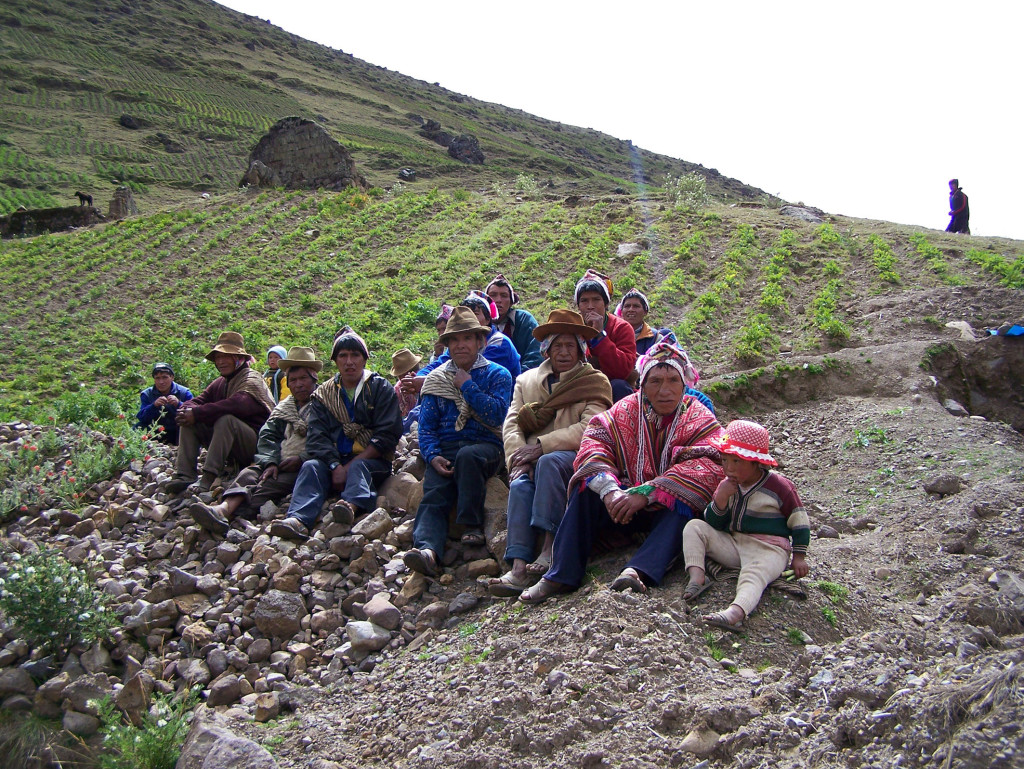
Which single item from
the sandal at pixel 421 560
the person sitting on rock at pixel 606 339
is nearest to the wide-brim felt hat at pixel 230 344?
the sandal at pixel 421 560

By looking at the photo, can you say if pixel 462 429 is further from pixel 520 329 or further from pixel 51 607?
pixel 51 607

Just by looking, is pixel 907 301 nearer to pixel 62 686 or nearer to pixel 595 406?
pixel 595 406

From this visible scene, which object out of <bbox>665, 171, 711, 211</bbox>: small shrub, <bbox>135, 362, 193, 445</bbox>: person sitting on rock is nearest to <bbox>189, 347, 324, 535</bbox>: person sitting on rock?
<bbox>135, 362, 193, 445</bbox>: person sitting on rock

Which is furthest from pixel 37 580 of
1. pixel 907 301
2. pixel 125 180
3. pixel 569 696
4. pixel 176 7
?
pixel 176 7

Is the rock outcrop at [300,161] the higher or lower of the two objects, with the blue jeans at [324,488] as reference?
higher

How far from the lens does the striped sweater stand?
3.19 meters

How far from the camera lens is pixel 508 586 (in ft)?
12.0

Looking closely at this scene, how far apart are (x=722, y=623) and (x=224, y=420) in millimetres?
4243

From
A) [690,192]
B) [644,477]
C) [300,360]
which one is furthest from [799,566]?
[690,192]

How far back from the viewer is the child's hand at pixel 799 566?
3113mm

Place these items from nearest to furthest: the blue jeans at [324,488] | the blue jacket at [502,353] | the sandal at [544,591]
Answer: the sandal at [544,591] < the blue jeans at [324,488] < the blue jacket at [502,353]

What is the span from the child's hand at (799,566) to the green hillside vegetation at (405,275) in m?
5.28

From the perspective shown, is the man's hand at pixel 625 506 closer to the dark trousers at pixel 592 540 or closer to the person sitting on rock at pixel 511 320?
the dark trousers at pixel 592 540

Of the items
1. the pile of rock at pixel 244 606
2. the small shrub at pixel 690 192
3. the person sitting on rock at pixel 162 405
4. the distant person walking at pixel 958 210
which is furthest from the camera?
the small shrub at pixel 690 192
